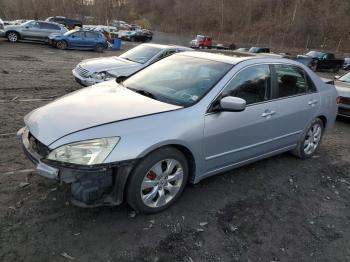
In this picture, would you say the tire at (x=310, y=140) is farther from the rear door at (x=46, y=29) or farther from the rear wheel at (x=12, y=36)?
the rear wheel at (x=12, y=36)

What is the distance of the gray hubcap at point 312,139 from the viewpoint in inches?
215

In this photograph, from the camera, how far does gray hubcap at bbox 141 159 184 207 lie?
336 centimetres

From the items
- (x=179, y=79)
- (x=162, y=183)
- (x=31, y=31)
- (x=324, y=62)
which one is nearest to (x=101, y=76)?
(x=179, y=79)

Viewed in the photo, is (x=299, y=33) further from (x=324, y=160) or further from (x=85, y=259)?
(x=85, y=259)

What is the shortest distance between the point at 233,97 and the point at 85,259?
2.20 m

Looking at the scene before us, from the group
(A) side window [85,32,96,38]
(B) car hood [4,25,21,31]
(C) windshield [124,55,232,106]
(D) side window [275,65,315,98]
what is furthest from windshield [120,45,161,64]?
(B) car hood [4,25,21,31]

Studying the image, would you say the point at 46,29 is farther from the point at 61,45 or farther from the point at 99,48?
the point at 99,48

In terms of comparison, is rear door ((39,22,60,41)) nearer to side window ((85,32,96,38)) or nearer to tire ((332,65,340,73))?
side window ((85,32,96,38))

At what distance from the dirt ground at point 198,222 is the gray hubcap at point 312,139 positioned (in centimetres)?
57

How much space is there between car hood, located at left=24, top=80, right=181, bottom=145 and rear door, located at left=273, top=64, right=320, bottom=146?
5.76 feet

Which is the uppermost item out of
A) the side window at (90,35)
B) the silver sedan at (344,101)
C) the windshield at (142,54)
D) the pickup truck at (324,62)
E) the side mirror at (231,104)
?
the side mirror at (231,104)

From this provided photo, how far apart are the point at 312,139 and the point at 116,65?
556 cm

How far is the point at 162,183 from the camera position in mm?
3494

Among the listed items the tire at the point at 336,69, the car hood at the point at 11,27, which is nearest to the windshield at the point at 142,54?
the car hood at the point at 11,27
